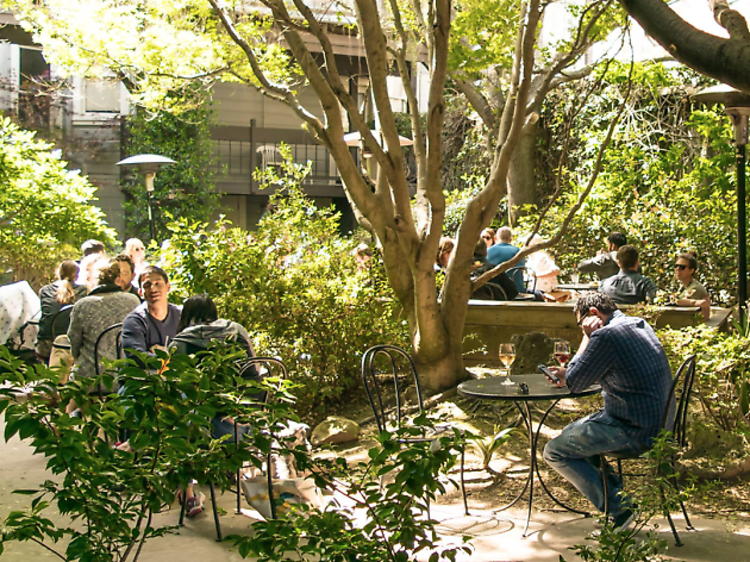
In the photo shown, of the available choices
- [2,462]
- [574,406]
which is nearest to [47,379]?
[2,462]

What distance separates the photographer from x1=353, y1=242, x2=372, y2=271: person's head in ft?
26.6

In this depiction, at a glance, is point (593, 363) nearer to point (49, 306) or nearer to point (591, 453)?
point (591, 453)

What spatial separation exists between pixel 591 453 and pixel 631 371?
49 centimetres

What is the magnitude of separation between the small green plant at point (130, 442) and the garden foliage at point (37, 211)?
10198 mm

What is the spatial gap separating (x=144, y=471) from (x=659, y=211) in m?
10.1

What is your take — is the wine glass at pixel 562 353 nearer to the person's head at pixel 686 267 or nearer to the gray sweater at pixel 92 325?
the gray sweater at pixel 92 325

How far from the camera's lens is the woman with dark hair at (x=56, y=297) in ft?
26.4

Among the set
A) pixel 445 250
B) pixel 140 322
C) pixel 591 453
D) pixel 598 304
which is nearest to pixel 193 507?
pixel 140 322

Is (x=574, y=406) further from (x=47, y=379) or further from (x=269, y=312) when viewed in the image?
(x=47, y=379)

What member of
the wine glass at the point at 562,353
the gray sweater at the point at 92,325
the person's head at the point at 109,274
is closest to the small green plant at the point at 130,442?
the wine glass at the point at 562,353

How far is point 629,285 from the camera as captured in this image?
25.7 ft

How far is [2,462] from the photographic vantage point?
6590mm

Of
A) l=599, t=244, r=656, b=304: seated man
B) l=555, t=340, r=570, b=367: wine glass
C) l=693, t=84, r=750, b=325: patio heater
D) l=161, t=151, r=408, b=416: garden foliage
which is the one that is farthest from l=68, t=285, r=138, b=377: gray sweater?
l=693, t=84, r=750, b=325: patio heater

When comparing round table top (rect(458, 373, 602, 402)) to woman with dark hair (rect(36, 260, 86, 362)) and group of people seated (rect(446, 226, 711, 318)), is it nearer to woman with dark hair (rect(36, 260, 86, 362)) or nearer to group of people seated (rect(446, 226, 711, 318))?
group of people seated (rect(446, 226, 711, 318))
